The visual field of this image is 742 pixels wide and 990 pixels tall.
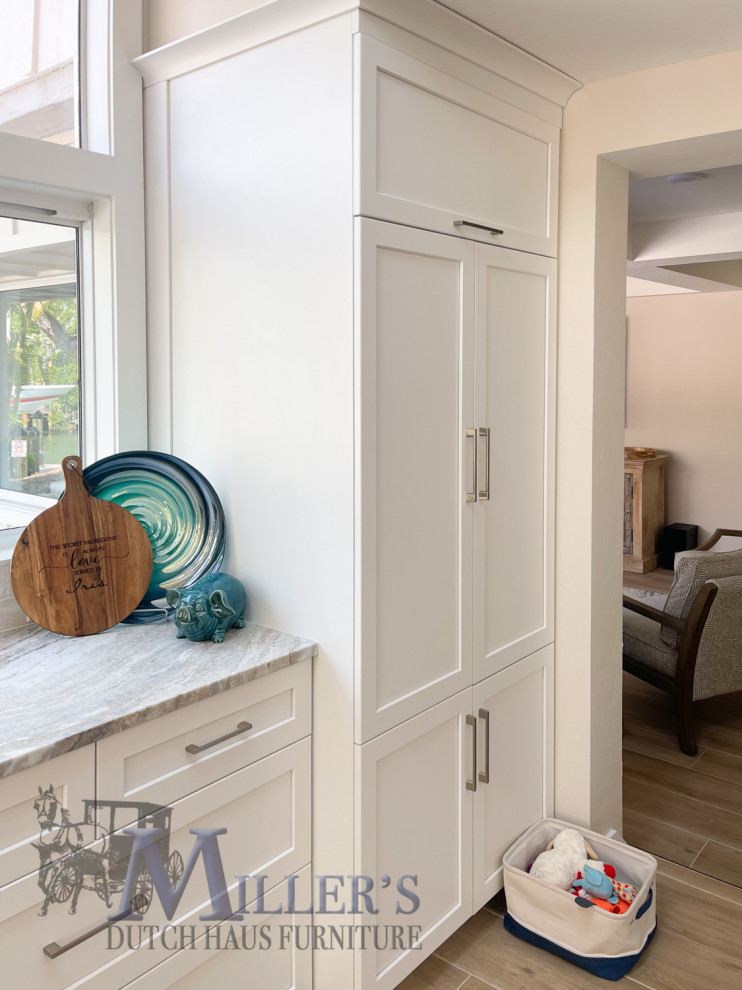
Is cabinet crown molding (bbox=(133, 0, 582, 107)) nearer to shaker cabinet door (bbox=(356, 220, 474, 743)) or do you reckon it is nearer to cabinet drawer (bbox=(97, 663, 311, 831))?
shaker cabinet door (bbox=(356, 220, 474, 743))

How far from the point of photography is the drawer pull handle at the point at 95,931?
135 centimetres

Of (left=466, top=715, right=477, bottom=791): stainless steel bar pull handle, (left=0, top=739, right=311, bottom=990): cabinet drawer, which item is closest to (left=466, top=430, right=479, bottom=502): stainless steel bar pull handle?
(left=466, top=715, right=477, bottom=791): stainless steel bar pull handle

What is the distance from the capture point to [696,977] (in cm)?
205

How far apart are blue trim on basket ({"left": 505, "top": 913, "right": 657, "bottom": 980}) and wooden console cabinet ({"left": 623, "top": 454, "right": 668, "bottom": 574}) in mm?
5029

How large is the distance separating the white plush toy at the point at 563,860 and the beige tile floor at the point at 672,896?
188 mm

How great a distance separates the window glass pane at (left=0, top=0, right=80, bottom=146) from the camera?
1.92m

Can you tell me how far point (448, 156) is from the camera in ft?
6.17

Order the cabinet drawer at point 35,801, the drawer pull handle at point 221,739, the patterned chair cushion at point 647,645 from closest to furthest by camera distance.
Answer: the cabinet drawer at point 35,801, the drawer pull handle at point 221,739, the patterned chair cushion at point 647,645

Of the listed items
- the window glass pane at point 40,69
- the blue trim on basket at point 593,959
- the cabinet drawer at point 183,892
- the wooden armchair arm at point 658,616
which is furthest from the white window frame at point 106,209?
the wooden armchair arm at point 658,616

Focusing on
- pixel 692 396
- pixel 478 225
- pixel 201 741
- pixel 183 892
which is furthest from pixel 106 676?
pixel 692 396

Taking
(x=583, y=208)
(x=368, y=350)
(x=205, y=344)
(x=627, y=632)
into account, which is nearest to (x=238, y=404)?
(x=205, y=344)

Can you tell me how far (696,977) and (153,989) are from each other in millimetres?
1374

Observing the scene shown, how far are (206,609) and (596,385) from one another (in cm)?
128

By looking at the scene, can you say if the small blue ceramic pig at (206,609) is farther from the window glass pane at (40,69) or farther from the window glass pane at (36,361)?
the window glass pane at (40,69)
